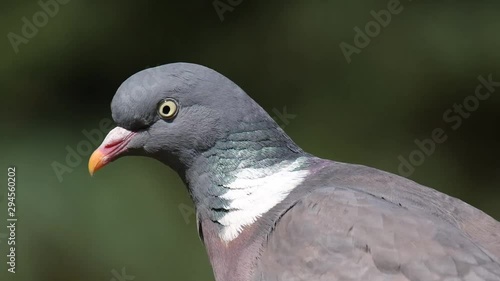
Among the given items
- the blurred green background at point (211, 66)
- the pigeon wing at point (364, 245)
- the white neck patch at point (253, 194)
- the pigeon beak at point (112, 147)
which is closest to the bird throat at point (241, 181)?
the white neck patch at point (253, 194)

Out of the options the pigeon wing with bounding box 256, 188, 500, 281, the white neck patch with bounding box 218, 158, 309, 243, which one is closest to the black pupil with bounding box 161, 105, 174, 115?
the white neck patch with bounding box 218, 158, 309, 243

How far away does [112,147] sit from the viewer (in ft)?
8.26

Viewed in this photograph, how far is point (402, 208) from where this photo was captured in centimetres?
218

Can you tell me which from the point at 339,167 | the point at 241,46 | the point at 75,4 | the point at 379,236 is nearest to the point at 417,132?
the point at 241,46

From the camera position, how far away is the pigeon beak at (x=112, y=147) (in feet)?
8.21

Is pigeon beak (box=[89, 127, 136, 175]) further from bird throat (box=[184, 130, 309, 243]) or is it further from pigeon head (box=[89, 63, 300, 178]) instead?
bird throat (box=[184, 130, 309, 243])

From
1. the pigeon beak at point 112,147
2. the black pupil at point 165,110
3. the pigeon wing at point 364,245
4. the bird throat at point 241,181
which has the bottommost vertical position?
the pigeon wing at point 364,245

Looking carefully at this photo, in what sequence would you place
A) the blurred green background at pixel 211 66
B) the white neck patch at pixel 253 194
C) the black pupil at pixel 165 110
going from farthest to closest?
the blurred green background at pixel 211 66 < the black pupil at pixel 165 110 < the white neck patch at pixel 253 194

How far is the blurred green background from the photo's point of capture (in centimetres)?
415

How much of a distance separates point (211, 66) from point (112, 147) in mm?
1864

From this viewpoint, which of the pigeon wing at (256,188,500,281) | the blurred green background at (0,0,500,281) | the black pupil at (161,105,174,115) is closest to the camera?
the pigeon wing at (256,188,500,281)

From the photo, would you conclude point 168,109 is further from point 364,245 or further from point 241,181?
point 364,245

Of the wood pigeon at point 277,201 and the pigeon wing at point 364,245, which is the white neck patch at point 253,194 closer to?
the wood pigeon at point 277,201

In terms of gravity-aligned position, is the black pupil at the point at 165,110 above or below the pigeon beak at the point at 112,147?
above
